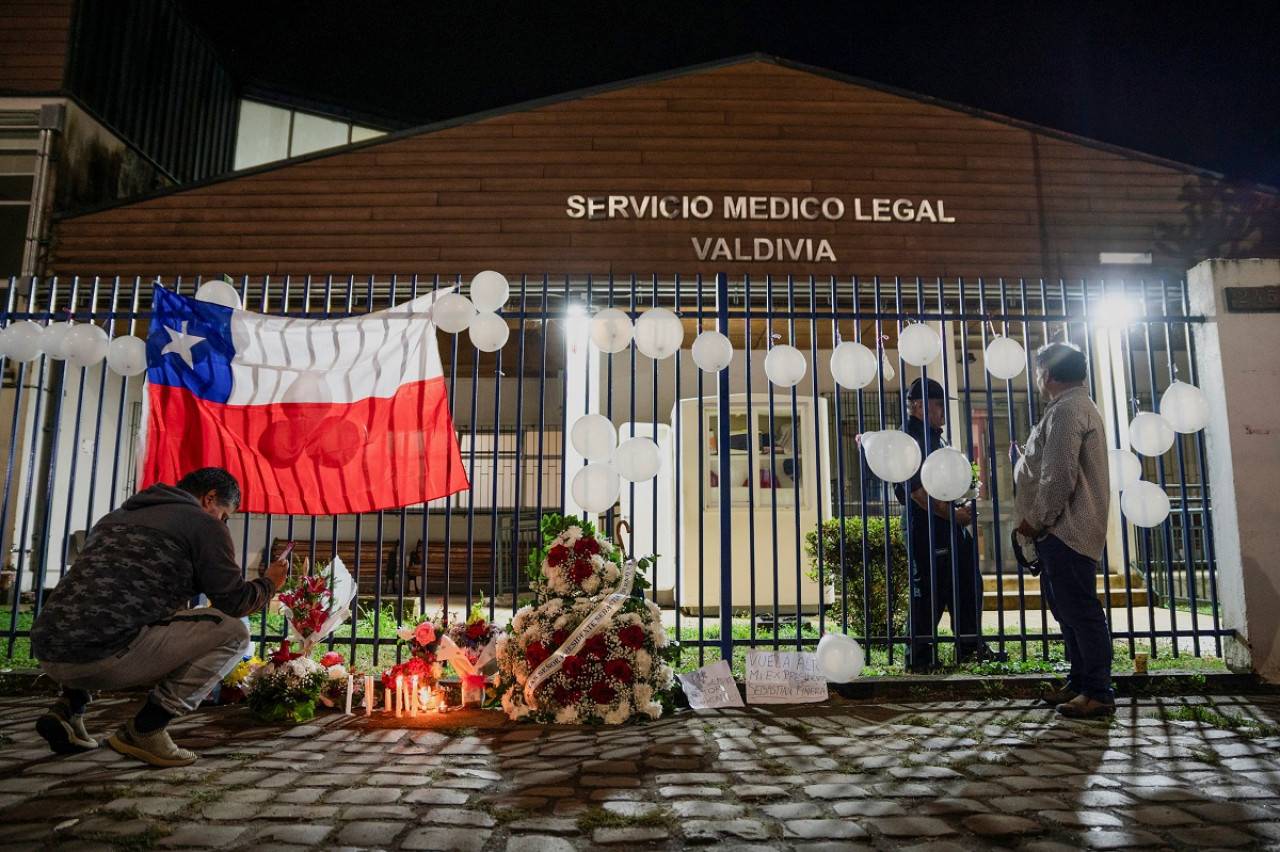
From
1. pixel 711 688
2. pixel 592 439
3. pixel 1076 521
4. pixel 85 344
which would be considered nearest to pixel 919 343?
pixel 1076 521

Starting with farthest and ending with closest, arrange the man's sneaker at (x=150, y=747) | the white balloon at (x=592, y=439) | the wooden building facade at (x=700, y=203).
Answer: the wooden building facade at (x=700, y=203) → the white balloon at (x=592, y=439) → the man's sneaker at (x=150, y=747)

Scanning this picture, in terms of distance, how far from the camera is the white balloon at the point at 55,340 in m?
5.69

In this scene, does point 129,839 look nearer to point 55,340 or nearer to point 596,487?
point 596,487

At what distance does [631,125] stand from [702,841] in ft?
30.9

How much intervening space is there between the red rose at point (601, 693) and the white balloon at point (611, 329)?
2.24 m

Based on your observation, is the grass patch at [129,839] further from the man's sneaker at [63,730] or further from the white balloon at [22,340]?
the white balloon at [22,340]

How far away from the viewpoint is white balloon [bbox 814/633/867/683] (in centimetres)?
486

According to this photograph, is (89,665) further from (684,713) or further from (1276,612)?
(1276,612)

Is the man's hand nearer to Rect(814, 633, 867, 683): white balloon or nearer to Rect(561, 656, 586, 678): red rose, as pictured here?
Rect(561, 656, 586, 678): red rose

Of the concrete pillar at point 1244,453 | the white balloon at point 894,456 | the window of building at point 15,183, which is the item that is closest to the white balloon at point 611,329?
the white balloon at point 894,456

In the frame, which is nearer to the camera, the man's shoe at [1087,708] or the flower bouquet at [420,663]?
the man's shoe at [1087,708]

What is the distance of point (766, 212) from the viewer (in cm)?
1014

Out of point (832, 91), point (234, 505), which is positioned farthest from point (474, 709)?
point (832, 91)

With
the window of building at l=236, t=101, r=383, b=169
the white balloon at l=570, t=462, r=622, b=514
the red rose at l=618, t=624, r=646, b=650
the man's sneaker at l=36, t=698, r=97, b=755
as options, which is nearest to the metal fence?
the white balloon at l=570, t=462, r=622, b=514
